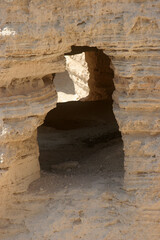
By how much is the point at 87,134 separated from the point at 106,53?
241 centimetres

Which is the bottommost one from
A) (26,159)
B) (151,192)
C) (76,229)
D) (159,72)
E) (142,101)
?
(76,229)

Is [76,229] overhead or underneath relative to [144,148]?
underneath

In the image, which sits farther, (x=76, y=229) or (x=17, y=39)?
(x=76, y=229)

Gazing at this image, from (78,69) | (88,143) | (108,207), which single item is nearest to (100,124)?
(88,143)

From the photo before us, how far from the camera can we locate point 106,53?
4891 mm

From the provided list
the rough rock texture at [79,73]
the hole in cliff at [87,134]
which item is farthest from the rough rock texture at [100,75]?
the rough rock texture at [79,73]

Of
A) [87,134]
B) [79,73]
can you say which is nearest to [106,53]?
[87,134]

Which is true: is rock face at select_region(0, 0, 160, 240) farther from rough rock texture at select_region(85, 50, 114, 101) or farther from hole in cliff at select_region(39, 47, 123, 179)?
rough rock texture at select_region(85, 50, 114, 101)

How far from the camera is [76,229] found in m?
5.31

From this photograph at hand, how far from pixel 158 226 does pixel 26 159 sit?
5.27ft

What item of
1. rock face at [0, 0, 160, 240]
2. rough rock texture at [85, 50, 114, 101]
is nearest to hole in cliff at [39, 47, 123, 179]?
rough rock texture at [85, 50, 114, 101]

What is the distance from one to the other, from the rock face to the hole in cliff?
57cm

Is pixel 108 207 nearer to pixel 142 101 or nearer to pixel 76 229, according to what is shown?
pixel 76 229

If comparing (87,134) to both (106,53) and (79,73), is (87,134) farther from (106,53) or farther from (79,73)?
(79,73)
